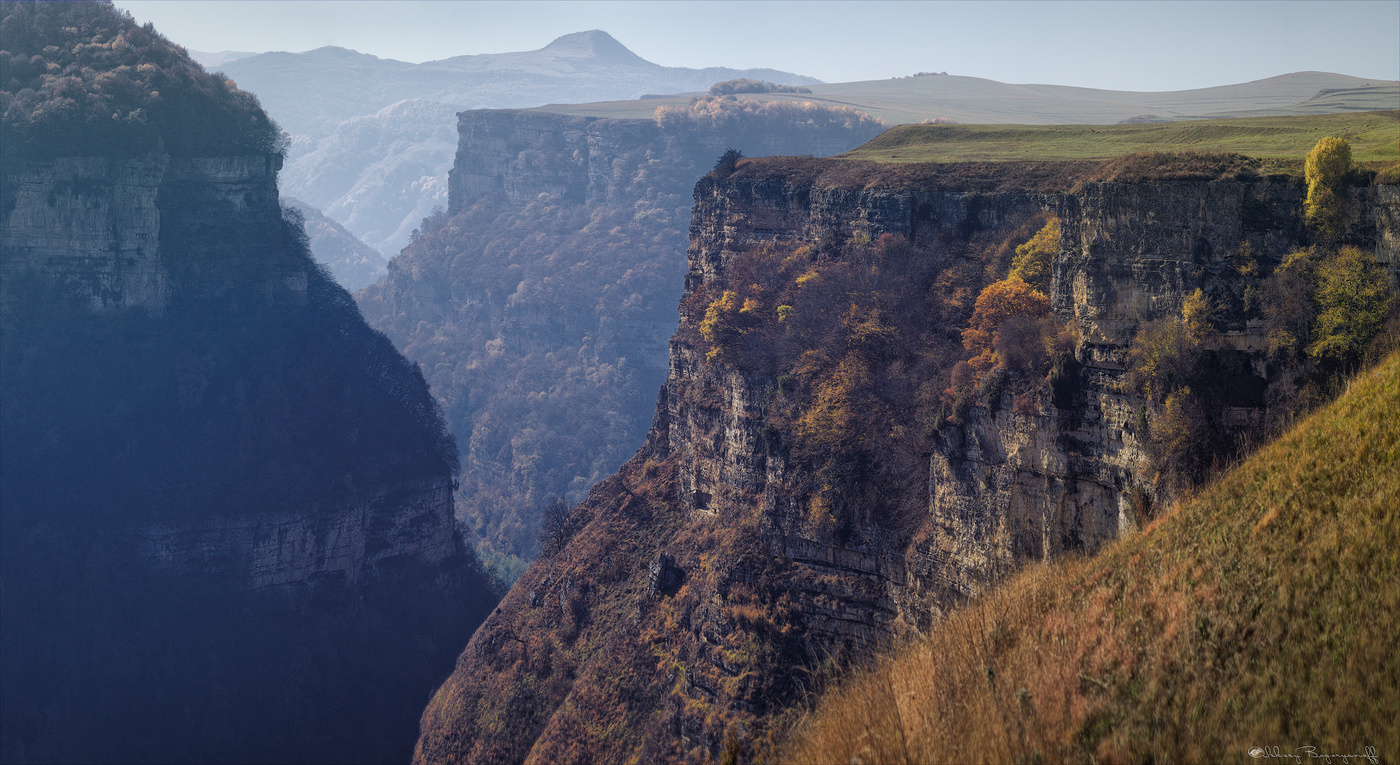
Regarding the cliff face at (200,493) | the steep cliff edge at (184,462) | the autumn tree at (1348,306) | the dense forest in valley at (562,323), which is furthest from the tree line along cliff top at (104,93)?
the autumn tree at (1348,306)

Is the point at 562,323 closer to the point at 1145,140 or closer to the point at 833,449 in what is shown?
the point at 833,449

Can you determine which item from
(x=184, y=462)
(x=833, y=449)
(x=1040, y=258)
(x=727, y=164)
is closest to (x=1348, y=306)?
(x=1040, y=258)

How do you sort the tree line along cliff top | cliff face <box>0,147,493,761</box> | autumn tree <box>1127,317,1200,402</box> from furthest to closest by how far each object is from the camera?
the tree line along cliff top
cliff face <box>0,147,493,761</box>
autumn tree <box>1127,317,1200,402</box>

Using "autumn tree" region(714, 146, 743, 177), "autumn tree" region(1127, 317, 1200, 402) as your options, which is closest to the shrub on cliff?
"autumn tree" region(714, 146, 743, 177)

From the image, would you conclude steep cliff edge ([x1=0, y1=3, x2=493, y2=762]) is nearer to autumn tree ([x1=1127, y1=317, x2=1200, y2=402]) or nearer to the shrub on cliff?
autumn tree ([x1=1127, y1=317, x2=1200, y2=402])

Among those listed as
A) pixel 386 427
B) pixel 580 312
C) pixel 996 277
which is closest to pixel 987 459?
pixel 996 277

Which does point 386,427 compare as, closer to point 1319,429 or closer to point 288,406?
point 288,406
